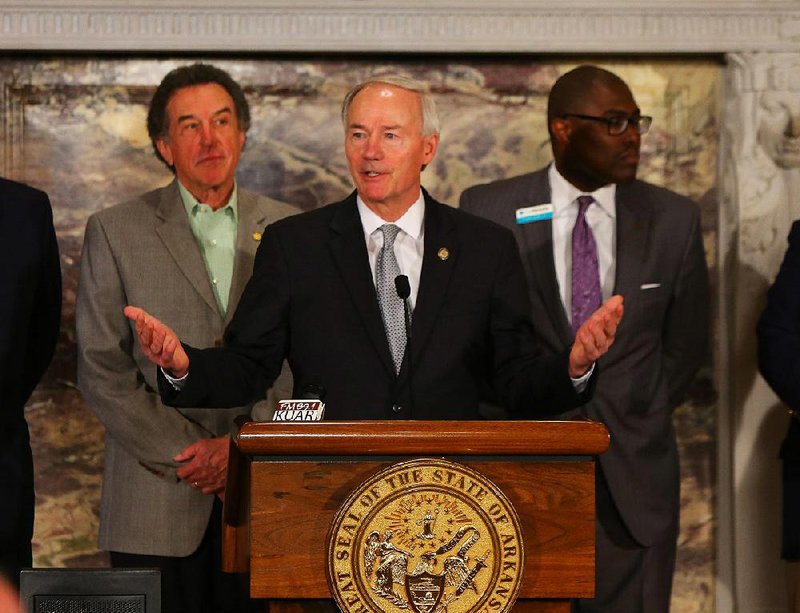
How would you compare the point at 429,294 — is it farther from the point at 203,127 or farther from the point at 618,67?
the point at 618,67

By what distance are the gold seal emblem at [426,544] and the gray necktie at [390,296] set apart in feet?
2.17

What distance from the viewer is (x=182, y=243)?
12.8 feet

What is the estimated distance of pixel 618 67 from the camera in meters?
4.45

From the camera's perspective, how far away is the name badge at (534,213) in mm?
4102

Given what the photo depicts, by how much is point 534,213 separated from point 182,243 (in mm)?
1123

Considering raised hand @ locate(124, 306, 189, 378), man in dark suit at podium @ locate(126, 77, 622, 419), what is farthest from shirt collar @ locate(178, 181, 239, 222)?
raised hand @ locate(124, 306, 189, 378)

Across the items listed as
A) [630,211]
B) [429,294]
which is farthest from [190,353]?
[630,211]

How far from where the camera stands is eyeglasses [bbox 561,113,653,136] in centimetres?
420

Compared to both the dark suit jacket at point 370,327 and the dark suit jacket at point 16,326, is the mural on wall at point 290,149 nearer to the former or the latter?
the dark suit jacket at point 16,326

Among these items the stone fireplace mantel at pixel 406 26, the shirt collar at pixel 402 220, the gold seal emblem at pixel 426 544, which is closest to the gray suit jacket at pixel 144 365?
the stone fireplace mantel at pixel 406 26

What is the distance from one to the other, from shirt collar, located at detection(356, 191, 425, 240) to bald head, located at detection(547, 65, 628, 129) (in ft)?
4.13

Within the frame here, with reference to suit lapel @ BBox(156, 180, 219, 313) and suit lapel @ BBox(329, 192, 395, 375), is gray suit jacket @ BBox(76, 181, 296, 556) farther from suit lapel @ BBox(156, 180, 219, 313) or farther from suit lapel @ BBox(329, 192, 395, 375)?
suit lapel @ BBox(329, 192, 395, 375)

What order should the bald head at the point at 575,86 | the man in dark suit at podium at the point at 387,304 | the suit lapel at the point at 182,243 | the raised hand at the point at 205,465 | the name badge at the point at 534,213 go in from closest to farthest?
1. the man in dark suit at podium at the point at 387,304
2. the raised hand at the point at 205,465
3. the suit lapel at the point at 182,243
4. the name badge at the point at 534,213
5. the bald head at the point at 575,86

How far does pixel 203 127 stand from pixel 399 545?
84.2 inches
